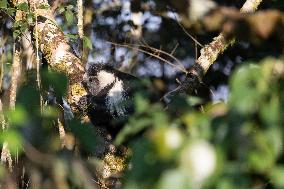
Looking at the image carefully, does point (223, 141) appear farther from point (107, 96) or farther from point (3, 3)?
point (3, 3)

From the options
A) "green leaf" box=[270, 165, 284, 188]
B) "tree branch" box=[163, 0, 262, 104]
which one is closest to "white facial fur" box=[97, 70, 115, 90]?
"tree branch" box=[163, 0, 262, 104]

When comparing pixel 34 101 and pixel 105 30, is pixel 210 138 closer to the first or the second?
pixel 34 101

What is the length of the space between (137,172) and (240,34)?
0.65 meters

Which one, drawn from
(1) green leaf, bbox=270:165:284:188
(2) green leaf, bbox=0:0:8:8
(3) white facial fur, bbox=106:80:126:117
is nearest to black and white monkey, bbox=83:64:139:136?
(3) white facial fur, bbox=106:80:126:117

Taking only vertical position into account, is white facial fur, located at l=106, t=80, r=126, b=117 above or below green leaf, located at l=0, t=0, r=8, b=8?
below

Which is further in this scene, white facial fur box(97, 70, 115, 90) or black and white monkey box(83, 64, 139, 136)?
white facial fur box(97, 70, 115, 90)

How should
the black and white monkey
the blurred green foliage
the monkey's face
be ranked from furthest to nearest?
the monkey's face, the black and white monkey, the blurred green foliage

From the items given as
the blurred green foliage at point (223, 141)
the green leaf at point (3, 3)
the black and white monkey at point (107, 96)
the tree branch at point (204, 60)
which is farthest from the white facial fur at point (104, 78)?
the blurred green foliage at point (223, 141)

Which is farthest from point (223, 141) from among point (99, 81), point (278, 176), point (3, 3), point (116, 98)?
point (3, 3)

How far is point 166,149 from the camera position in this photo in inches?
33.2

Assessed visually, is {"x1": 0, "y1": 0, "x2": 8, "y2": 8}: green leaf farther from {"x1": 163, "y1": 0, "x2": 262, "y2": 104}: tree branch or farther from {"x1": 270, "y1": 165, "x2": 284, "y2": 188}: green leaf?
{"x1": 270, "y1": 165, "x2": 284, "y2": 188}: green leaf

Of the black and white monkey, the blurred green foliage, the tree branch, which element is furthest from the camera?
the tree branch

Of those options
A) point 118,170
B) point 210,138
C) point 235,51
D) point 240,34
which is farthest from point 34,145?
point 235,51

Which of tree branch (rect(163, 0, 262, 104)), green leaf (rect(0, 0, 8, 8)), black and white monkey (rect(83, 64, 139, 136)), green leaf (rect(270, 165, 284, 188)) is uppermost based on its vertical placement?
tree branch (rect(163, 0, 262, 104))
